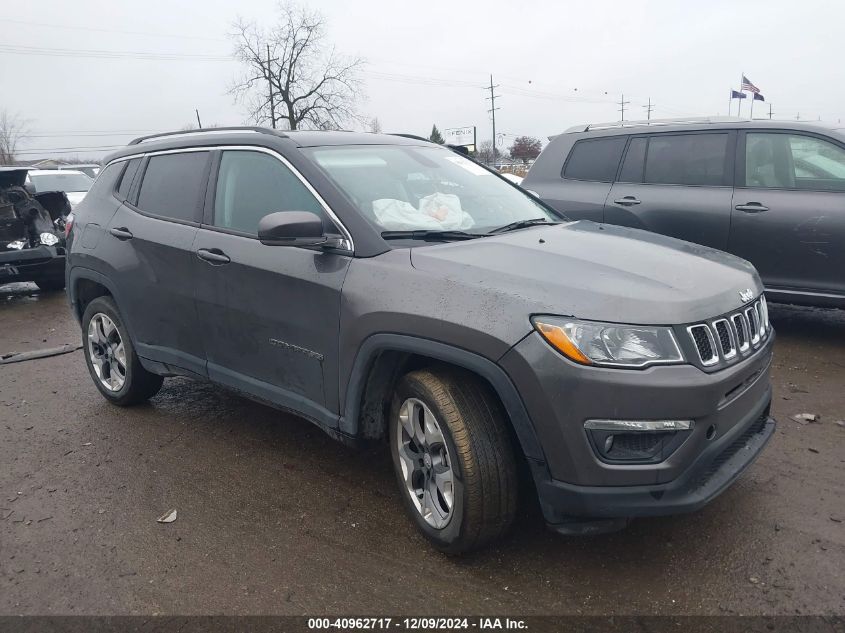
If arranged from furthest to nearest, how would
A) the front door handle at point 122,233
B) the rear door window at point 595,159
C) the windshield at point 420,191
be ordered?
1. the rear door window at point 595,159
2. the front door handle at point 122,233
3. the windshield at point 420,191

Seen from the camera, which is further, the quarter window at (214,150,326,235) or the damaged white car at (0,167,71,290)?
the damaged white car at (0,167,71,290)

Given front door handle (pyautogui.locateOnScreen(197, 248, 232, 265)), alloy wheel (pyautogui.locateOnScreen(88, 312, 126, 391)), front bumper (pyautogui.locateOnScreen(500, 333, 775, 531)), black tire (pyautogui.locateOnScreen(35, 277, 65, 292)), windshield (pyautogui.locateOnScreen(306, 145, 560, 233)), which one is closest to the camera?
front bumper (pyautogui.locateOnScreen(500, 333, 775, 531))

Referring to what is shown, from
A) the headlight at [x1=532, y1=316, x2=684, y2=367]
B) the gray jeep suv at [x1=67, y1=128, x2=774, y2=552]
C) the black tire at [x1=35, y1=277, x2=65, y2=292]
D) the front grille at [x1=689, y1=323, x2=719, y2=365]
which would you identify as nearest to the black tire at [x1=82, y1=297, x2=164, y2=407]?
the gray jeep suv at [x1=67, y1=128, x2=774, y2=552]

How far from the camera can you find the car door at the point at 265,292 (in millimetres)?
3168

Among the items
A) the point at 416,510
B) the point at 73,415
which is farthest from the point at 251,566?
the point at 73,415

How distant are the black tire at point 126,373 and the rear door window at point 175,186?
784 millimetres

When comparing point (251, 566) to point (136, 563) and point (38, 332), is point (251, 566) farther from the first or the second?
point (38, 332)

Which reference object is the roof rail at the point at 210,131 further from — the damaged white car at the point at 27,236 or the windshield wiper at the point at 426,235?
the damaged white car at the point at 27,236

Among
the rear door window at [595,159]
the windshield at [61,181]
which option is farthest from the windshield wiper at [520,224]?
the windshield at [61,181]

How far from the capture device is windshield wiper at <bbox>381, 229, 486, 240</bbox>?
10.3ft

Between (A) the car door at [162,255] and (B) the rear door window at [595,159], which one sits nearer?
(A) the car door at [162,255]

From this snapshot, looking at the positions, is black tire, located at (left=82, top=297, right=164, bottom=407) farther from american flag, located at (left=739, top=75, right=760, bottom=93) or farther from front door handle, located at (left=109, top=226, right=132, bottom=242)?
american flag, located at (left=739, top=75, right=760, bottom=93)

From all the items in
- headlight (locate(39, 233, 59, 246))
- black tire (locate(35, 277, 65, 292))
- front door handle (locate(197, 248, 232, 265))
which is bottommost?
black tire (locate(35, 277, 65, 292))

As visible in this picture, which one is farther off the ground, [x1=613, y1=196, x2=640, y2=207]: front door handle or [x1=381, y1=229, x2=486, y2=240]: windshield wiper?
[x1=381, y1=229, x2=486, y2=240]: windshield wiper
